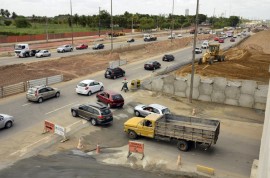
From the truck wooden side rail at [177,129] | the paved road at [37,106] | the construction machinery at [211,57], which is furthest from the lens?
the construction machinery at [211,57]

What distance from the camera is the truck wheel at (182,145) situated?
20.1 m

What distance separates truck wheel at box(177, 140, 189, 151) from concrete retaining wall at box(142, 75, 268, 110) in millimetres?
13473

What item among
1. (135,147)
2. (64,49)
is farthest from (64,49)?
(135,147)

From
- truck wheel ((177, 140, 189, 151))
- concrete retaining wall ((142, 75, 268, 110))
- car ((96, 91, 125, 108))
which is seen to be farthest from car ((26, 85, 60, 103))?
truck wheel ((177, 140, 189, 151))

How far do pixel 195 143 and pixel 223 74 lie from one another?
78.8ft

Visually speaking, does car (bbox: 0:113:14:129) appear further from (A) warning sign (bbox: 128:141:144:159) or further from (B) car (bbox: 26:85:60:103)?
(A) warning sign (bbox: 128:141:144:159)

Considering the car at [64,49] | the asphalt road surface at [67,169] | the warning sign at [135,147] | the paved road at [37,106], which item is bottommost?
the asphalt road surface at [67,169]

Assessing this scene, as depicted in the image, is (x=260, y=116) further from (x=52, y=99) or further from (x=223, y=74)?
(x=52, y=99)

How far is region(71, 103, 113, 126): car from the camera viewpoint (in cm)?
2375

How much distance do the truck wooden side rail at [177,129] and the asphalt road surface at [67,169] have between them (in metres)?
3.43

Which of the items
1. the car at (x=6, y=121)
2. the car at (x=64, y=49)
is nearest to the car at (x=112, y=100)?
the car at (x=6, y=121)

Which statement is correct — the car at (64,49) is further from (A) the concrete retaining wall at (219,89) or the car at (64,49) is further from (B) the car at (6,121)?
(B) the car at (6,121)

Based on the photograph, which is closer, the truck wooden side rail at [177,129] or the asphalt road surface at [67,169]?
the asphalt road surface at [67,169]

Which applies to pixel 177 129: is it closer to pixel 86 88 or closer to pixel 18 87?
pixel 86 88
